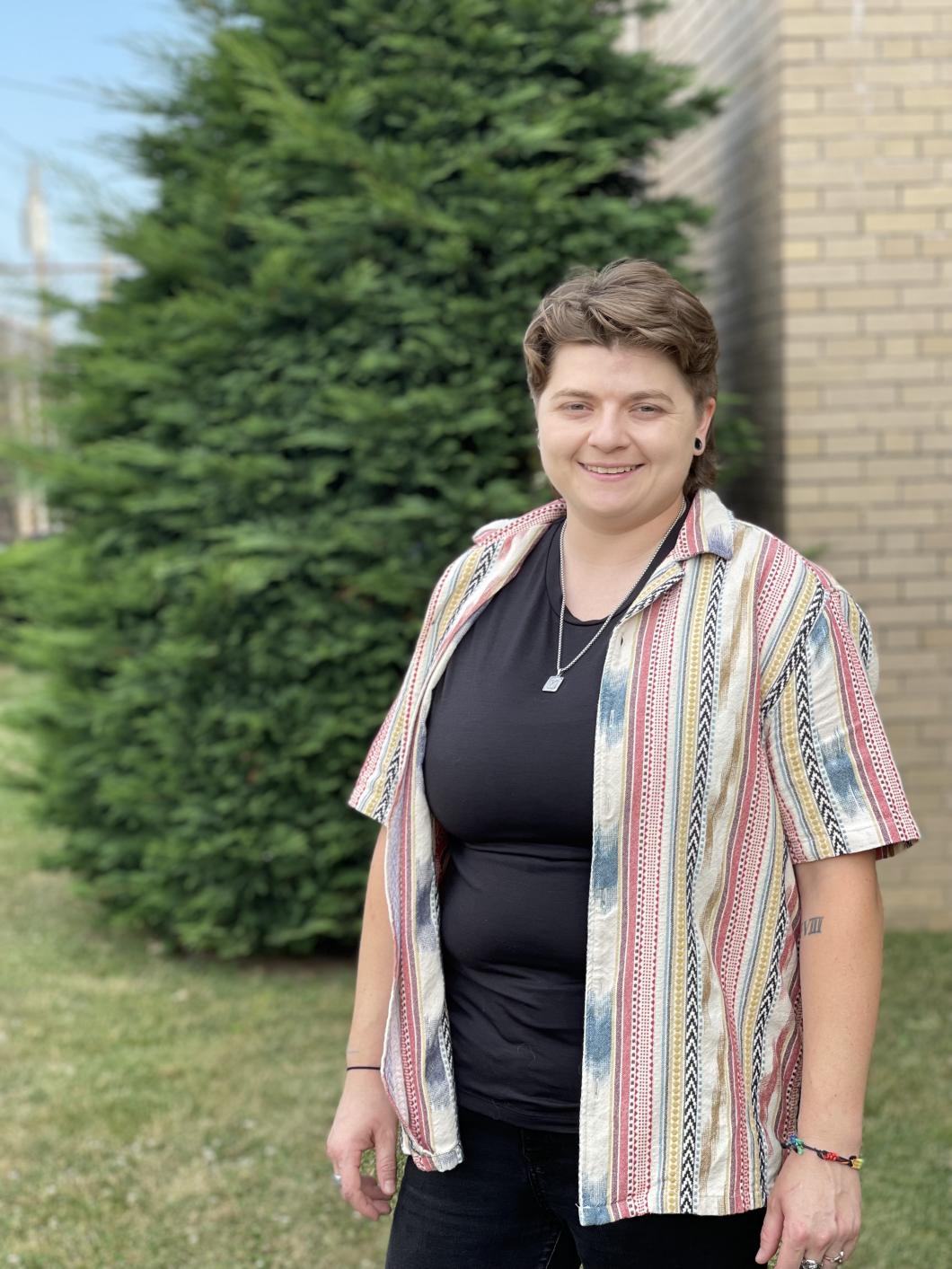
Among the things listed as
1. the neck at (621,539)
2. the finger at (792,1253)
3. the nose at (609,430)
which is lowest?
the finger at (792,1253)

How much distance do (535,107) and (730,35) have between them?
1632 millimetres

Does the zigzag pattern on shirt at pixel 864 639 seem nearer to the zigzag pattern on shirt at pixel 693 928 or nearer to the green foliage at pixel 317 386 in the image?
the zigzag pattern on shirt at pixel 693 928

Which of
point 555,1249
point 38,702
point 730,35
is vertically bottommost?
point 555,1249

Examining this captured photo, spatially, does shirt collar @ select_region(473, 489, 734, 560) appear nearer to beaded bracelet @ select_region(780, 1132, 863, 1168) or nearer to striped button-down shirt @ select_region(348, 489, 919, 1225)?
striped button-down shirt @ select_region(348, 489, 919, 1225)

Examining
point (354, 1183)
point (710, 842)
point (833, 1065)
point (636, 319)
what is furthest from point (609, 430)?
point (354, 1183)

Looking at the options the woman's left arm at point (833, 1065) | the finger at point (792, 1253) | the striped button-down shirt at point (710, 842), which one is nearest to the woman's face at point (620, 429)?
the striped button-down shirt at point (710, 842)

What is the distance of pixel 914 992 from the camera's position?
5105 mm

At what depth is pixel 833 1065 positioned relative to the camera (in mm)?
1800

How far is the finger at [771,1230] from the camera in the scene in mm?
1808

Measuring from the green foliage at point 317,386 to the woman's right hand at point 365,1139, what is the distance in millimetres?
2887

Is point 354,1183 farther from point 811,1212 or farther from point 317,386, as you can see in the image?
point 317,386

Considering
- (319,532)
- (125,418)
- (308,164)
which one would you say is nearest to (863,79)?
(308,164)

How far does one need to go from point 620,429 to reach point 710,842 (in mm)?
572

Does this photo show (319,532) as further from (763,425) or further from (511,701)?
(511,701)
